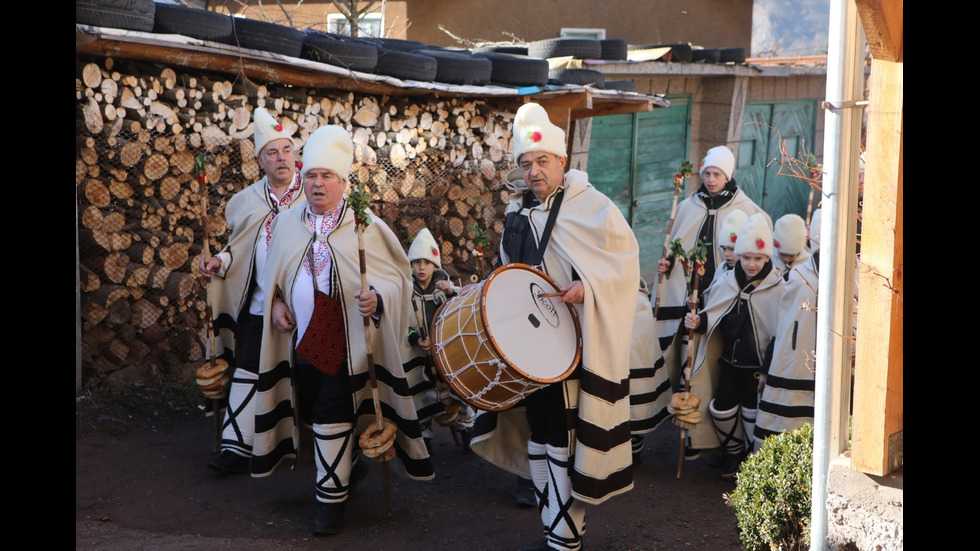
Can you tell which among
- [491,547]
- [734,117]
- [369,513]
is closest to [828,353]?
[491,547]

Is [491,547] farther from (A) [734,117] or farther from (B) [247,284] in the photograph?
(A) [734,117]

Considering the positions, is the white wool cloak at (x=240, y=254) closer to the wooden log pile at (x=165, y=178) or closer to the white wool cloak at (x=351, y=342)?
the white wool cloak at (x=351, y=342)

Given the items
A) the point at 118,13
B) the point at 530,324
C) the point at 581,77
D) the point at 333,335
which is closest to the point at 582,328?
the point at 530,324

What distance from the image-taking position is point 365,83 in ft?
25.0

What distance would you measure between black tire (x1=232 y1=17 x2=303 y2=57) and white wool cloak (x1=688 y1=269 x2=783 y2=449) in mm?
3456

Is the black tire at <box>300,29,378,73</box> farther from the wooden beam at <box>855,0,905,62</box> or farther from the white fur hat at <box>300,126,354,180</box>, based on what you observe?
the wooden beam at <box>855,0,905,62</box>

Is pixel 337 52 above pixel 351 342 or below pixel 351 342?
above

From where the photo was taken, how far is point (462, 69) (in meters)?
8.27

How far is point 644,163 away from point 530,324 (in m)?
8.66

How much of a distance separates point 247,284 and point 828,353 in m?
3.49

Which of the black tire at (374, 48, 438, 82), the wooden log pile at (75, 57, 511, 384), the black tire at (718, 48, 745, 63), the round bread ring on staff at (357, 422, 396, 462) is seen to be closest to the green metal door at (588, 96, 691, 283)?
the black tire at (718, 48, 745, 63)

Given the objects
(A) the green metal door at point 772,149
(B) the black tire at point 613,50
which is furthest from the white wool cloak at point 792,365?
(A) the green metal door at point 772,149

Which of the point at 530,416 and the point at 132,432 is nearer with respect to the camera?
the point at 530,416

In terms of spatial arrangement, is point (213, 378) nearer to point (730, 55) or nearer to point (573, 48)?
point (573, 48)
